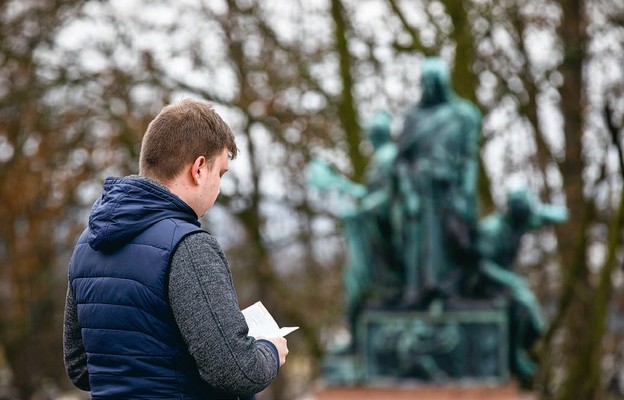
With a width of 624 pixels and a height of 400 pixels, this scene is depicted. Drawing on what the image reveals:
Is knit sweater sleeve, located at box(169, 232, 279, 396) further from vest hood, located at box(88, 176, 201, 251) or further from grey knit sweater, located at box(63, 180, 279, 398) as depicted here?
vest hood, located at box(88, 176, 201, 251)

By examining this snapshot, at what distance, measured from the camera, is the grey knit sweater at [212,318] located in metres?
2.55

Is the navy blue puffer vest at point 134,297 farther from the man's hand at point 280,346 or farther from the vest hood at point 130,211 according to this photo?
the man's hand at point 280,346

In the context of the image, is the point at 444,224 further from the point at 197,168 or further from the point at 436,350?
the point at 197,168

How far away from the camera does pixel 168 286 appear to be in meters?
2.59

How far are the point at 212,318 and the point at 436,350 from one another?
7561 mm

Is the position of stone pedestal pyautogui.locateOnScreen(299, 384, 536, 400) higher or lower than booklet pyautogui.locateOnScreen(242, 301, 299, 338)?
lower

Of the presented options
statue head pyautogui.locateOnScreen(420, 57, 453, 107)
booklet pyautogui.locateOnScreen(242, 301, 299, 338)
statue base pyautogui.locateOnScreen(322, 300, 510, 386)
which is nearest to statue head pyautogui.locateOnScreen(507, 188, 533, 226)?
statue base pyautogui.locateOnScreen(322, 300, 510, 386)

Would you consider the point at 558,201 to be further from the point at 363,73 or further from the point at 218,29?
the point at 218,29

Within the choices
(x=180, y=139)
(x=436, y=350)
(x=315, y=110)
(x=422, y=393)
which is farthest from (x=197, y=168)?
(x=315, y=110)

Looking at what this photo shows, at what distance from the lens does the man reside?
257 centimetres

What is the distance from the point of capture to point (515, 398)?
385 inches

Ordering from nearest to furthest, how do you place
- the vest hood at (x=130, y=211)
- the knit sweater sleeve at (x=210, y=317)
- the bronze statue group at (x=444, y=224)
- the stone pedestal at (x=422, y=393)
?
1. the knit sweater sleeve at (x=210, y=317)
2. the vest hood at (x=130, y=211)
3. the stone pedestal at (x=422, y=393)
4. the bronze statue group at (x=444, y=224)

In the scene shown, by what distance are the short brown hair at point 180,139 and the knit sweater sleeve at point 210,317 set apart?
0.18m

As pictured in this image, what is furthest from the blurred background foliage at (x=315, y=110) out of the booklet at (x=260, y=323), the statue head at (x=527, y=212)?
the booklet at (x=260, y=323)
